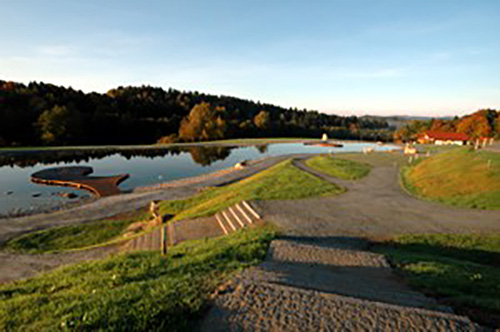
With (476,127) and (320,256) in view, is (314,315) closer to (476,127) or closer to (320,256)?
(320,256)

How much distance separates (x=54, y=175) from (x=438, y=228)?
37643 mm

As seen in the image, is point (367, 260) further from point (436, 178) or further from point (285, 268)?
point (436, 178)

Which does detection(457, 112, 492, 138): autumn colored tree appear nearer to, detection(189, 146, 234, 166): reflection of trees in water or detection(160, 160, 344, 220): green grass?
detection(189, 146, 234, 166): reflection of trees in water

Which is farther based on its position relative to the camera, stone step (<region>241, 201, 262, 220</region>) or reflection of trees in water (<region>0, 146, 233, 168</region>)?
reflection of trees in water (<region>0, 146, 233, 168</region>)

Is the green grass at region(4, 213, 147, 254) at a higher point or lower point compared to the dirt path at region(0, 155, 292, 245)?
higher

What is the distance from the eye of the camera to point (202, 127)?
74.2 metres

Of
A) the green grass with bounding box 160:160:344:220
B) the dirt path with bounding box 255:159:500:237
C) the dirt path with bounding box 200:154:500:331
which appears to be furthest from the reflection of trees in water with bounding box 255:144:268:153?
the dirt path with bounding box 200:154:500:331

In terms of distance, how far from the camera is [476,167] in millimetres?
18141

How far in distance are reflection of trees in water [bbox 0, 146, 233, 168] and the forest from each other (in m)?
14.6

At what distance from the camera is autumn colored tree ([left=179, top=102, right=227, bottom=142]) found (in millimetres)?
72688

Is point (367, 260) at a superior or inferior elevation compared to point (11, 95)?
inferior

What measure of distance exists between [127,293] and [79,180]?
98.4ft

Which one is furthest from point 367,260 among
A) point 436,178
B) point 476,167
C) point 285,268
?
point 476,167

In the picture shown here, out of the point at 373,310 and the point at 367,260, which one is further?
the point at 367,260
